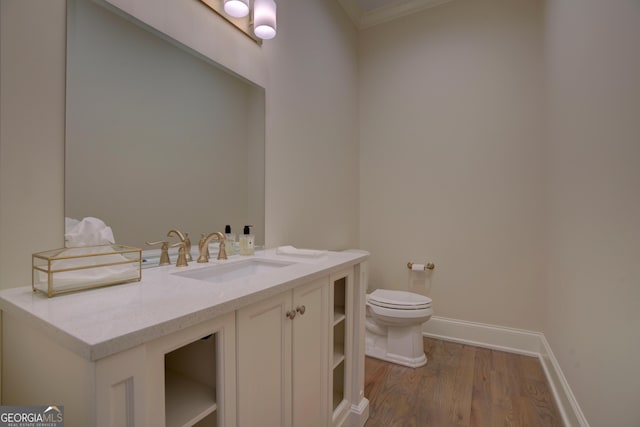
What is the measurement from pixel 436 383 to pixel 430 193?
151 cm

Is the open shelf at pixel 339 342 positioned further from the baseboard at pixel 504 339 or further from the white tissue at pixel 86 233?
the baseboard at pixel 504 339

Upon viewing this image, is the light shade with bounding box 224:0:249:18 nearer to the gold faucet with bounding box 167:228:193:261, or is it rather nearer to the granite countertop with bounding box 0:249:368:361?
the gold faucet with bounding box 167:228:193:261

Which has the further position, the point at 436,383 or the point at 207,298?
the point at 436,383

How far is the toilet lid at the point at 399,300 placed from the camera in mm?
2217

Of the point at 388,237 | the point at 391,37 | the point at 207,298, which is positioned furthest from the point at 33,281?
the point at 391,37

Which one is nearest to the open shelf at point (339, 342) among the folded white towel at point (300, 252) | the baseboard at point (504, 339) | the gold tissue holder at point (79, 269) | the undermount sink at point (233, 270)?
the folded white towel at point (300, 252)

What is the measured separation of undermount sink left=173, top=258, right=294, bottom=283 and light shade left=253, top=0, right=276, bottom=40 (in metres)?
1.20

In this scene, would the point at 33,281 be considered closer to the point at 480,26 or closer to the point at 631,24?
the point at 631,24

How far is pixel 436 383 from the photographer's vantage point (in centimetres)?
203

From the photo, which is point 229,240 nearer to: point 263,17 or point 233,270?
point 233,270

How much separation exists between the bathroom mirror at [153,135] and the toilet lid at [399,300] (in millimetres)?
1058

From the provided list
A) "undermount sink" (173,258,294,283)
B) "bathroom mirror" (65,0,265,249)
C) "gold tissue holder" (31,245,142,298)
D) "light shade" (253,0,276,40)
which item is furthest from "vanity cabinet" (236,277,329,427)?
"light shade" (253,0,276,40)

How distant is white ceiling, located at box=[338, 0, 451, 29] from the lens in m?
2.76

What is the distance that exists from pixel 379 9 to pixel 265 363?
3129 mm
